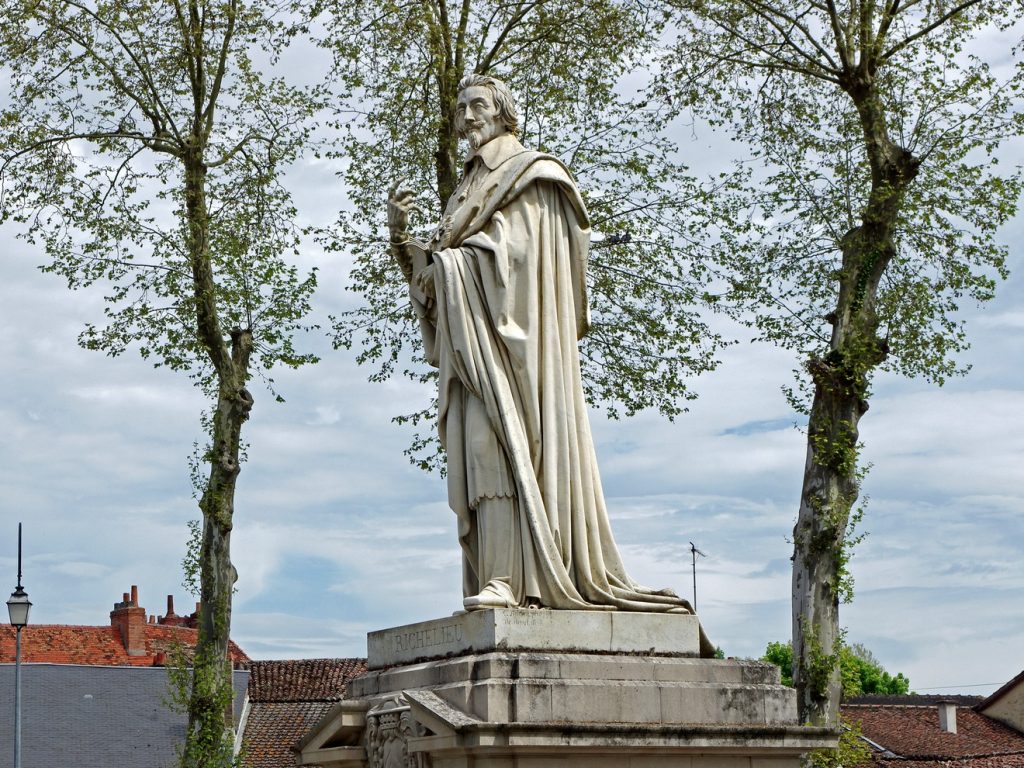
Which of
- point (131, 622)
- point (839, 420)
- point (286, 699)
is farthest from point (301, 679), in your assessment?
point (839, 420)

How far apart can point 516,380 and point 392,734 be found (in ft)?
6.64

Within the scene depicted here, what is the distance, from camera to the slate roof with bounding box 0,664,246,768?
4094 centimetres

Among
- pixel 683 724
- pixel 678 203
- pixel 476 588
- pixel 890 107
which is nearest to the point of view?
pixel 683 724

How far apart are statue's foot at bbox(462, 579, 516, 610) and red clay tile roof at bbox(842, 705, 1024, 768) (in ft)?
136

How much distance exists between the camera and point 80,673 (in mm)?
42469

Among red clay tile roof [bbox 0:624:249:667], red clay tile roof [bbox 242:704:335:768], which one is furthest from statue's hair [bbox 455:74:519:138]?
red clay tile roof [bbox 0:624:249:667]

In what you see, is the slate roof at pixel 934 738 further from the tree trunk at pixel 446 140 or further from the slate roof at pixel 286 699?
the tree trunk at pixel 446 140

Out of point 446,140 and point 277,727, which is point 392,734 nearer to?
point 446,140

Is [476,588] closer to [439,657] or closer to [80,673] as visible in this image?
[439,657]

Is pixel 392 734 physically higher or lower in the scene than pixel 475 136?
lower

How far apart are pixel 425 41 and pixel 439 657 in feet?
44.6

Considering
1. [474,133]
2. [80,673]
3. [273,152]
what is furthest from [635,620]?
[80,673]

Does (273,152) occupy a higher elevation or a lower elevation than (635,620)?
higher

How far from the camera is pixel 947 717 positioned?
56312 millimetres
